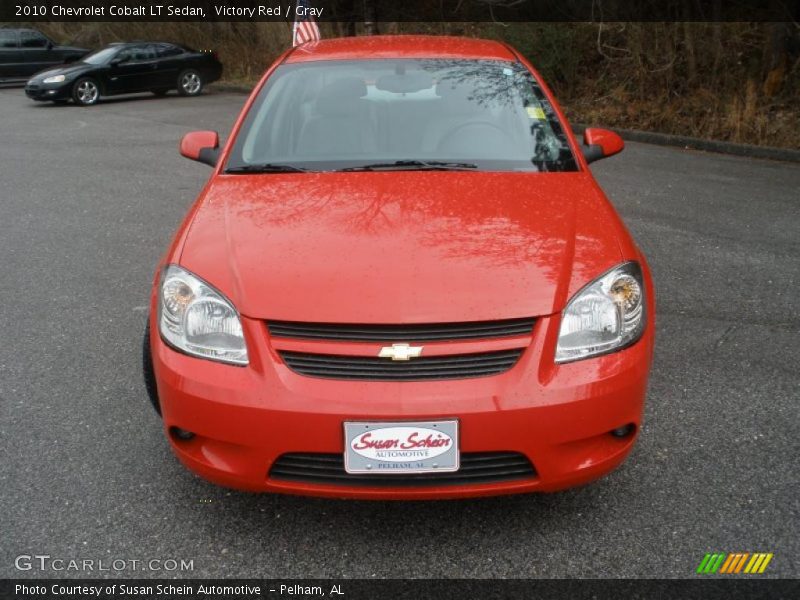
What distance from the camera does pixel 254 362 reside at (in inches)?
91.7

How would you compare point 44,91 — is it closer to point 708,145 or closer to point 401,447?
point 708,145

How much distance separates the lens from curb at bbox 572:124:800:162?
33.3 feet

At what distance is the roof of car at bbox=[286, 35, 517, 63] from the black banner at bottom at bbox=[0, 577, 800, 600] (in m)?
2.62

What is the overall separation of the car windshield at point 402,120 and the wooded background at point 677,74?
8.29 m

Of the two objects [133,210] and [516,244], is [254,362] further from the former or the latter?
[133,210]

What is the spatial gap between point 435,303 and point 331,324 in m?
0.32

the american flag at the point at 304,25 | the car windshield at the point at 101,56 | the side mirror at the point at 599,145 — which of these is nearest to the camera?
the side mirror at the point at 599,145

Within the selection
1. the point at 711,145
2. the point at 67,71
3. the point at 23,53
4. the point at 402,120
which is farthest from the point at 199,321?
the point at 23,53

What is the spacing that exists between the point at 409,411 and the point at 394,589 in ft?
1.91

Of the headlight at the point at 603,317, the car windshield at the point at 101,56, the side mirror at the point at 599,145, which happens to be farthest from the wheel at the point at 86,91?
the headlight at the point at 603,317

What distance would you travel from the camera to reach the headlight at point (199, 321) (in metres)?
2.39

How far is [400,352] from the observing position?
228 centimetres

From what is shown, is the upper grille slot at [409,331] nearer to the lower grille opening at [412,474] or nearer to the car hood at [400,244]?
the car hood at [400,244]

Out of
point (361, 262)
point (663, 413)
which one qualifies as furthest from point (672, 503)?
point (361, 262)
